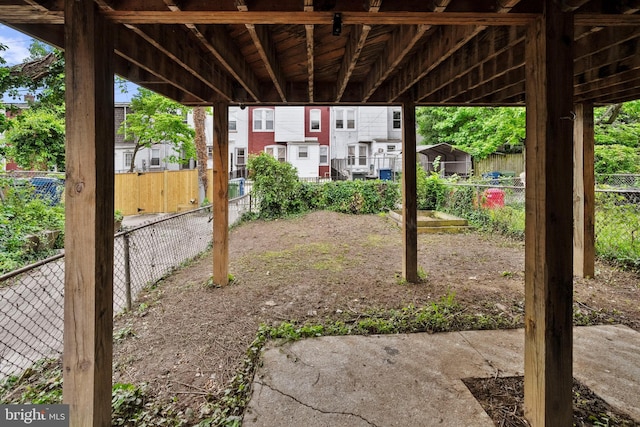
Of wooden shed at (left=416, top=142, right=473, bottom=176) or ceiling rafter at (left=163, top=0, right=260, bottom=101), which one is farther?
wooden shed at (left=416, top=142, right=473, bottom=176)

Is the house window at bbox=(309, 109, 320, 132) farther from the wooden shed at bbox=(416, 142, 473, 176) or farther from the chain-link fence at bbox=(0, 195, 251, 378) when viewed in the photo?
the chain-link fence at bbox=(0, 195, 251, 378)

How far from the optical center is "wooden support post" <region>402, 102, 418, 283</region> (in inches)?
190

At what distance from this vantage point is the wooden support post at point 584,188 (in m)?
4.94

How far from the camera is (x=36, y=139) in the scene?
10.6 metres

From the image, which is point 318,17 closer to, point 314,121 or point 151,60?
point 151,60

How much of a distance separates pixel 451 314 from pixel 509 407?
5.07 feet

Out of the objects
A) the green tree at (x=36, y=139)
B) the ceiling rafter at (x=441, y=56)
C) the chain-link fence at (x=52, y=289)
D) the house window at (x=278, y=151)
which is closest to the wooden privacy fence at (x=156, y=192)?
the green tree at (x=36, y=139)

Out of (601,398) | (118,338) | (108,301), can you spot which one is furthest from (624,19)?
(118,338)

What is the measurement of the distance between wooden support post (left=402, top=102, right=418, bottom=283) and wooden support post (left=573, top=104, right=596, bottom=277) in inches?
98.9

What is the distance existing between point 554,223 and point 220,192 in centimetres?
402

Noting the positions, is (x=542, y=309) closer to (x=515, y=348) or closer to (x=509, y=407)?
(x=509, y=407)

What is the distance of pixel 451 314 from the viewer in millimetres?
3791

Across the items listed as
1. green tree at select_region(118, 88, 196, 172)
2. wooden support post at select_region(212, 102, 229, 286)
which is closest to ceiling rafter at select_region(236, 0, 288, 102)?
wooden support post at select_region(212, 102, 229, 286)

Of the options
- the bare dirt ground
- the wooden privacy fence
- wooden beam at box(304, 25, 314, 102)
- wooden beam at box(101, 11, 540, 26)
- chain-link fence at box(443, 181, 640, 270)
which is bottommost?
the bare dirt ground
